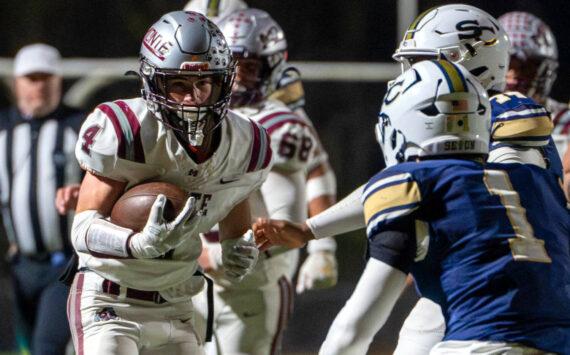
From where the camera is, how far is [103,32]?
6562 mm

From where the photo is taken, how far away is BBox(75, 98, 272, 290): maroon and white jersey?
275 centimetres

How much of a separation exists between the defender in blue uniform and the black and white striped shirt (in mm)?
2998

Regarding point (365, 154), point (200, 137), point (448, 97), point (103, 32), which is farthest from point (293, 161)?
point (103, 32)

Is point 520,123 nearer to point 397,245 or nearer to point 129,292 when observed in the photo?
point 397,245

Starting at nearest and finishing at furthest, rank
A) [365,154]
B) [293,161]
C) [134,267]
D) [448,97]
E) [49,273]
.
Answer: [448,97], [134,267], [293,161], [49,273], [365,154]

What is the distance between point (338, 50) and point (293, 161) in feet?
9.74

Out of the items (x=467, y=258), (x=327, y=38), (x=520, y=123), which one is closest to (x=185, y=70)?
(x=520, y=123)

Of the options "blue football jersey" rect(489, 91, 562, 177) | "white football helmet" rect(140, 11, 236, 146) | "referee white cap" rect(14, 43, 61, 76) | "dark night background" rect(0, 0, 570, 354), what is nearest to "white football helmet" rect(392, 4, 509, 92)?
"blue football jersey" rect(489, 91, 562, 177)

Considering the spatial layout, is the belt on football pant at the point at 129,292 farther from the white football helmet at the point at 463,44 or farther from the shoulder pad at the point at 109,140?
the white football helmet at the point at 463,44

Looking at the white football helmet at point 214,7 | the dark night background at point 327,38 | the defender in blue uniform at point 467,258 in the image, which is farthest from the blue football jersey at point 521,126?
the dark night background at point 327,38

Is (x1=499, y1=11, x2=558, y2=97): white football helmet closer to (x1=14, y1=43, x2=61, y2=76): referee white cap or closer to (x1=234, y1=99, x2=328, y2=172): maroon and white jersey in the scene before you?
(x1=234, y1=99, x2=328, y2=172): maroon and white jersey

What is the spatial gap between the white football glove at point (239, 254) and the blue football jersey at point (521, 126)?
784mm

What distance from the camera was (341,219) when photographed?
299 cm

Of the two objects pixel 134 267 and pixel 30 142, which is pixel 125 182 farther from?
pixel 30 142
